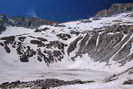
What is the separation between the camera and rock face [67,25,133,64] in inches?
4732

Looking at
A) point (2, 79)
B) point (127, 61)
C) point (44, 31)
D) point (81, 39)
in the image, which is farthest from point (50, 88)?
point (44, 31)

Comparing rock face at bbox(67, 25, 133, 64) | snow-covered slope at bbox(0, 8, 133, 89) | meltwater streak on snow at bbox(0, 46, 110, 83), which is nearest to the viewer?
meltwater streak on snow at bbox(0, 46, 110, 83)

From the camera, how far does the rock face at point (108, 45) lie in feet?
394

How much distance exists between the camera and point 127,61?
10712 cm

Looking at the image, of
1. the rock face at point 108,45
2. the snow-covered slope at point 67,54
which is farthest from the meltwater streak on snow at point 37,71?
the rock face at point 108,45

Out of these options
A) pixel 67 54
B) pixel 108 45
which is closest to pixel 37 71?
pixel 67 54

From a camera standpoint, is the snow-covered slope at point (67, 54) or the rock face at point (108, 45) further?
the rock face at point (108, 45)

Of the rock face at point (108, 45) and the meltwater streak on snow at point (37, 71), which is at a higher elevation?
the rock face at point (108, 45)

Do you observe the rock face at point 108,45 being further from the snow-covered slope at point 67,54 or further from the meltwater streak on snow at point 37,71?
the meltwater streak on snow at point 37,71

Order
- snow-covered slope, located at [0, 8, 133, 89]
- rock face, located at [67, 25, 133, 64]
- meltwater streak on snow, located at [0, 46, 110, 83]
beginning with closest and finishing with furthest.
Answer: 1. meltwater streak on snow, located at [0, 46, 110, 83]
2. snow-covered slope, located at [0, 8, 133, 89]
3. rock face, located at [67, 25, 133, 64]

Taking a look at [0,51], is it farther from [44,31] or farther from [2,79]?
[44,31]

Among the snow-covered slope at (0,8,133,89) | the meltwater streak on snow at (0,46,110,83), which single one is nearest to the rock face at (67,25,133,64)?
Result: the snow-covered slope at (0,8,133,89)

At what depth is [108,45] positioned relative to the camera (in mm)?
135625

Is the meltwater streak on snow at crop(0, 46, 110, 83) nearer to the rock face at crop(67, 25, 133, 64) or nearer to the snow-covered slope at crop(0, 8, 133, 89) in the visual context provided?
the snow-covered slope at crop(0, 8, 133, 89)
